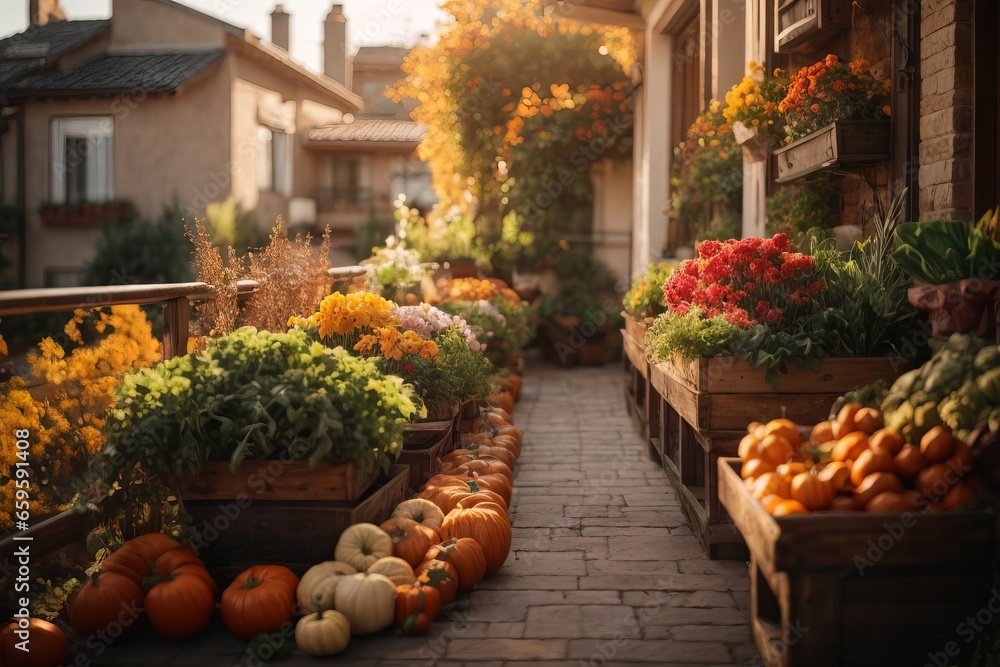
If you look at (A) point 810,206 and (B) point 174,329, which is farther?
(A) point 810,206

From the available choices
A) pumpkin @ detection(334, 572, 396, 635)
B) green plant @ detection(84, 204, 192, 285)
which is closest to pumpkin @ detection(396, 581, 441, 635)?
pumpkin @ detection(334, 572, 396, 635)

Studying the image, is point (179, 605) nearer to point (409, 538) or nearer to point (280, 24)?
point (409, 538)

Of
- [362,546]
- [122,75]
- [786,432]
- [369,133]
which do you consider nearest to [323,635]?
[362,546]

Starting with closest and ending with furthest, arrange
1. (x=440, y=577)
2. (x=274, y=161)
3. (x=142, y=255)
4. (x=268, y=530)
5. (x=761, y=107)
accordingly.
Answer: (x=440, y=577) < (x=268, y=530) < (x=761, y=107) < (x=142, y=255) < (x=274, y=161)

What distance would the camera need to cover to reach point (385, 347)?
5074 millimetres

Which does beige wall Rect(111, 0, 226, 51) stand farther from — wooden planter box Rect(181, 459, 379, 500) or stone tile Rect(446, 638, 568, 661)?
stone tile Rect(446, 638, 568, 661)

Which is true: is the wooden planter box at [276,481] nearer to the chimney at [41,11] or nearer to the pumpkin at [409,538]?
the pumpkin at [409,538]

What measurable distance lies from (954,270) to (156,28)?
61.7 ft

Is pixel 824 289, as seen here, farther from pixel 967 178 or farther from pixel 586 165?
pixel 586 165

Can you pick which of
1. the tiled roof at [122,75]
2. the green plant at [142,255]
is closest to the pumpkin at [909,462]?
the green plant at [142,255]

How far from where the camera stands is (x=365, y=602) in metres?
3.36

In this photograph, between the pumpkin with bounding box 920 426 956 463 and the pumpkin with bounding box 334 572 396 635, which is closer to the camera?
the pumpkin with bounding box 920 426 956 463

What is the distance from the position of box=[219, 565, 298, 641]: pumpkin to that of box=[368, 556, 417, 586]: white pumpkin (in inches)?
12.9

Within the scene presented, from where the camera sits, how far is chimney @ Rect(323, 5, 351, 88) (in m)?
28.0
